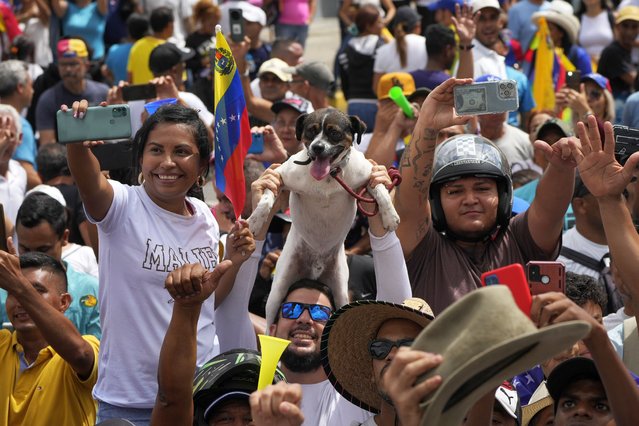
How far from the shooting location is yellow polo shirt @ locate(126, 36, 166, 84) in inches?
448

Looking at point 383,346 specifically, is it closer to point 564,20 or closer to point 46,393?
point 46,393

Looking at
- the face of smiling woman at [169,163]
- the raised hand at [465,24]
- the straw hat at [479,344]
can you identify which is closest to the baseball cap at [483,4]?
the raised hand at [465,24]

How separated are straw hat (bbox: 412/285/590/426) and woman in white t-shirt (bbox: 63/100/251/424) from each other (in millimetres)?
2117

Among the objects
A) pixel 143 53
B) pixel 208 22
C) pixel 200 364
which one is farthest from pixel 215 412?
pixel 208 22

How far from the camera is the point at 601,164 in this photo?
4.29 m

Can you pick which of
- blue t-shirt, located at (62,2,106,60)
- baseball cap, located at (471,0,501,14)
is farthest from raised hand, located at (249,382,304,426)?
blue t-shirt, located at (62,2,106,60)

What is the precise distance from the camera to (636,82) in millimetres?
10961

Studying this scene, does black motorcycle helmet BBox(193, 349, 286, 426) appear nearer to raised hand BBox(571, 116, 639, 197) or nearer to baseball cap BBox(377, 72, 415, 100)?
raised hand BBox(571, 116, 639, 197)

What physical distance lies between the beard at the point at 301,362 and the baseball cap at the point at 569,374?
1252 mm

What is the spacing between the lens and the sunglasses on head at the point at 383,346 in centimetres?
439

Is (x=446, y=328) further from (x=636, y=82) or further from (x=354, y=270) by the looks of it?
(x=636, y=82)

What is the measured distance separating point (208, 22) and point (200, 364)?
315 inches

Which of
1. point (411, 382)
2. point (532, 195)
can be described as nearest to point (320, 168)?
point (411, 382)

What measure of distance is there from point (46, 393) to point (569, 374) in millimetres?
2239
